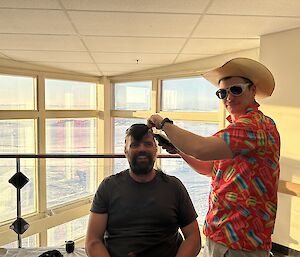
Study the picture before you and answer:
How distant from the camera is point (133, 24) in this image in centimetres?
253

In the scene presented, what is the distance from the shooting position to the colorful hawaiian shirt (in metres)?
1.25

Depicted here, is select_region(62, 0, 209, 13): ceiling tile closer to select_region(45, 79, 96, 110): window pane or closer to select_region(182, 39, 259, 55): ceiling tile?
select_region(182, 39, 259, 55): ceiling tile

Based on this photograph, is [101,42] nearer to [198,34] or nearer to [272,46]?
[198,34]

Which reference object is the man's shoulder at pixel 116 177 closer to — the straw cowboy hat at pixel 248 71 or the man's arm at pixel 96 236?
the man's arm at pixel 96 236

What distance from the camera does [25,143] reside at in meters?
5.14

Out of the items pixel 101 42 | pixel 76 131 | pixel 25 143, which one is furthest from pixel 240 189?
pixel 76 131

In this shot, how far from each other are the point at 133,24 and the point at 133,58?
170 centimetres

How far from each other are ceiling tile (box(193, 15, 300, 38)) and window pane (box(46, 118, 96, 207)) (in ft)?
12.0

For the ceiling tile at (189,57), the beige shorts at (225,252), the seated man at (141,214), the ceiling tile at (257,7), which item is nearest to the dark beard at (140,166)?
the seated man at (141,214)

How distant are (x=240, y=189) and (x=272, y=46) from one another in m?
2.10

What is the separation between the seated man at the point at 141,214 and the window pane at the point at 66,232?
4.21m

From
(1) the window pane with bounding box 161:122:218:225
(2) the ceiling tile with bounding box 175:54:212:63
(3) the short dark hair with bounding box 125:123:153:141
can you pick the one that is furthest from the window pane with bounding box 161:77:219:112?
(3) the short dark hair with bounding box 125:123:153:141

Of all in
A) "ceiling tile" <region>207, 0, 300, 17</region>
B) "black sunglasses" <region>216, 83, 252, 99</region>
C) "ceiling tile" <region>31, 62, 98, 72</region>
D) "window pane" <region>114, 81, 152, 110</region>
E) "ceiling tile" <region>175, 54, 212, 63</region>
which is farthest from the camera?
"window pane" <region>114, 81, 152, 110</region>

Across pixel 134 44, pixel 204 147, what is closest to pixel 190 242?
pixel 204 147
